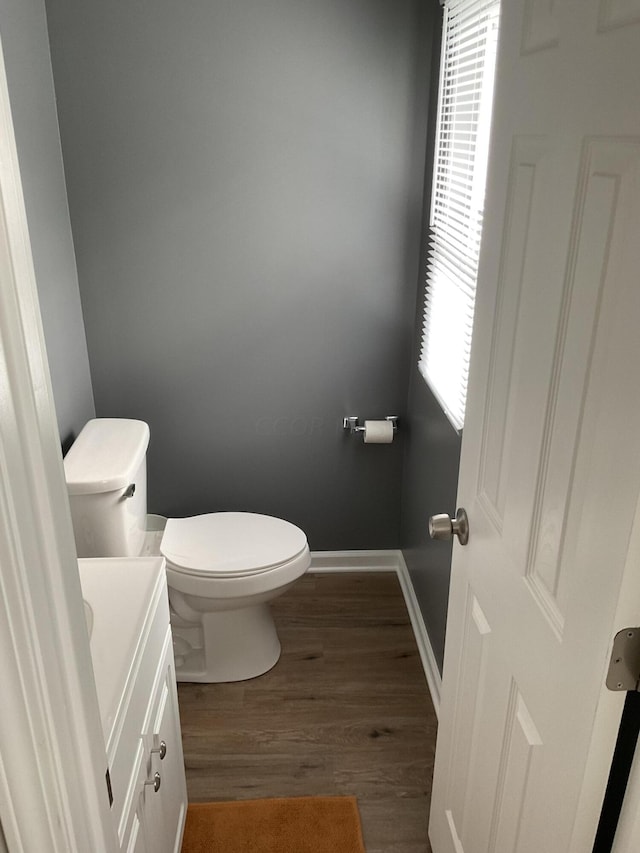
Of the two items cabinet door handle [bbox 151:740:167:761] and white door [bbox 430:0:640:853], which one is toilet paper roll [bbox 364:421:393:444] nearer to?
white door [bbox 430:0:640:853]

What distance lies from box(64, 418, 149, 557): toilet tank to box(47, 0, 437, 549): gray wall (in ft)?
1.53

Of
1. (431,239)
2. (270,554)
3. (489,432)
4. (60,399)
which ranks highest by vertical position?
(431,239)

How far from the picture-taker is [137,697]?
4.29 ft

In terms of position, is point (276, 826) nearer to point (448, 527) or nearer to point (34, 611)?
point (448, 527)

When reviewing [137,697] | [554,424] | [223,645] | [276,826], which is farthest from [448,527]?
[223,645]

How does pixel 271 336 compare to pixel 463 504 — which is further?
pixel 271 336

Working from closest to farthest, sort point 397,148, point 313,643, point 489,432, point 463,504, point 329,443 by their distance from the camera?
point 489,432, point 463,504, point 397,148, point 313,643, point 329,443

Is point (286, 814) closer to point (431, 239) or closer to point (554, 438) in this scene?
point (554, 438)

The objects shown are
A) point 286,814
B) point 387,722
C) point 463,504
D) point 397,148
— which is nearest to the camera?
A: point 463,504

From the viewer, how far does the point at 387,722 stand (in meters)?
2.21

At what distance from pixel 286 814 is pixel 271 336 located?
58.7 inches

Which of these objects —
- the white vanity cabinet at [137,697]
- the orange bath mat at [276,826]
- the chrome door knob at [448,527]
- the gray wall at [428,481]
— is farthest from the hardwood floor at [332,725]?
the chrome door knob at [448,527]

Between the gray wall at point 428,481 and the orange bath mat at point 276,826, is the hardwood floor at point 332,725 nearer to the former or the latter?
the orange bath mat at point 276,826

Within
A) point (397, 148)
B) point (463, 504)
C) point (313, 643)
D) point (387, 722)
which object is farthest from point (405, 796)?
point (397, 148)
